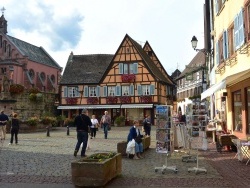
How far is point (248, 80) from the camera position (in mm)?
13414

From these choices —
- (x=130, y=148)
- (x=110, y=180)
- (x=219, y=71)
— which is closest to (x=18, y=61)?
(x=219, y=71)

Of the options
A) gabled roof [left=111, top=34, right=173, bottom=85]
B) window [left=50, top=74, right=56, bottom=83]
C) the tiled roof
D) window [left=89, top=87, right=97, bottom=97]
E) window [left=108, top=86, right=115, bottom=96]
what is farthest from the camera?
window [left=50, top=74, right=56, bottom=83]

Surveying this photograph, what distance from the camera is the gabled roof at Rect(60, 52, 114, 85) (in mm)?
48312

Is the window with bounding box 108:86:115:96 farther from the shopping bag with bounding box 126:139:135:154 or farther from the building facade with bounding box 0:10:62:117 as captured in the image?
the shopping bag with bounding box 126:139:135:154

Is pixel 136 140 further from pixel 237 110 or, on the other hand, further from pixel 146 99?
pixel 146 99

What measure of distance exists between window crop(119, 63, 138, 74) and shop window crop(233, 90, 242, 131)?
28.7 m

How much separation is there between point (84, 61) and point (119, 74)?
8015mm

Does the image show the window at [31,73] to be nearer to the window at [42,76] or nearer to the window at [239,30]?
the window at [42,76]

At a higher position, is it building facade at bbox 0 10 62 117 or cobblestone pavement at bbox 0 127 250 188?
building facade at bbox 0 10 62 117

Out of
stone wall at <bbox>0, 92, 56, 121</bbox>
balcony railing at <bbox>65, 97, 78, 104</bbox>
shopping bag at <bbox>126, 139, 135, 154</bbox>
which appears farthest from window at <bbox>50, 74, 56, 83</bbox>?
shopping bag at <bbox>126, 139, 135, 154</bbox>

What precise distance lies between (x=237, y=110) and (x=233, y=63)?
216 centimetres

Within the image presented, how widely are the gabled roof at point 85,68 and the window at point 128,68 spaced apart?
3927 mm

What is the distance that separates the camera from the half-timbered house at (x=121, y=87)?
44.6 metres

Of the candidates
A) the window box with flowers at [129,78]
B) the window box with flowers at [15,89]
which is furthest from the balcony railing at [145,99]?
the window box with flowers at [15,89]
